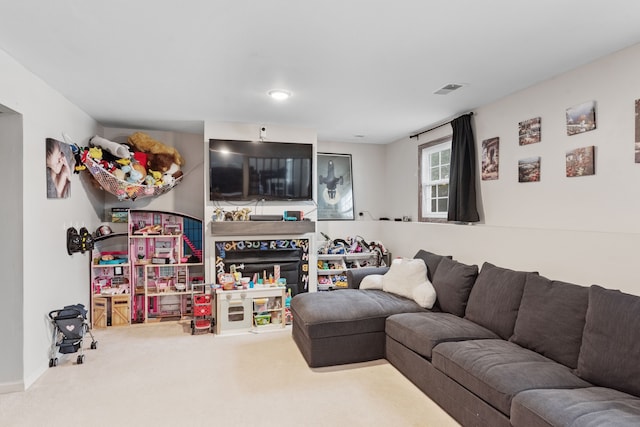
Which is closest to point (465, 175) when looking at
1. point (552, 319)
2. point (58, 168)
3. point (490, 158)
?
point (490, 158)

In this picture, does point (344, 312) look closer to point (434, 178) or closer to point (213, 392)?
point (213, 392)

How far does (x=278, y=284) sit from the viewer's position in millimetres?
4262

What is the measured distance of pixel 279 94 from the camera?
10.8 ft

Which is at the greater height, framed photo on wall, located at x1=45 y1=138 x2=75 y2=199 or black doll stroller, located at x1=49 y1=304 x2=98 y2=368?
framed photo on wall, located at x1=45 y1=138 x2=75 y2=199

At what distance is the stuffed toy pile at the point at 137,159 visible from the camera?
3830 mm

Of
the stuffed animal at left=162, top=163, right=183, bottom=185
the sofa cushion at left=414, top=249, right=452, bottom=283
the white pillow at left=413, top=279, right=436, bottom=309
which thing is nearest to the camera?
the white pillow at left=413, top=279, right=436, bottom=309

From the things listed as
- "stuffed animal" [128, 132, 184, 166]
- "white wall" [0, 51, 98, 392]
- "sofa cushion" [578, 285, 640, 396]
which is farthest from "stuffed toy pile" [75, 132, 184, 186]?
"sofa cushion" [578, 285, 640, 396]

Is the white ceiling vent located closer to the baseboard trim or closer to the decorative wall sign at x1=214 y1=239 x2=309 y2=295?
the decorative wall sign at x1=214 y1=239 x2=309 y2=295

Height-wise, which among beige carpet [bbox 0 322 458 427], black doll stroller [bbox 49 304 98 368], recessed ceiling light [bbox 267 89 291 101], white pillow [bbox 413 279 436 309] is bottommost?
beige carpet [bbox 0 322 458 427]

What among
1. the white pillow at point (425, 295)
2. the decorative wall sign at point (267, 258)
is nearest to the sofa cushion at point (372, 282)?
the white pillow at point (425, 295)

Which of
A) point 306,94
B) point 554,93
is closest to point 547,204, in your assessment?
point 554,93

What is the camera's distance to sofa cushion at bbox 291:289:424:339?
3000mm

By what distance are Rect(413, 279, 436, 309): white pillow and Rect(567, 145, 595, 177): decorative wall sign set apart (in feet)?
4.97

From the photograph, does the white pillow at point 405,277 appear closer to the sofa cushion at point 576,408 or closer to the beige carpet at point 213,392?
the beige carpet at point 213,392
